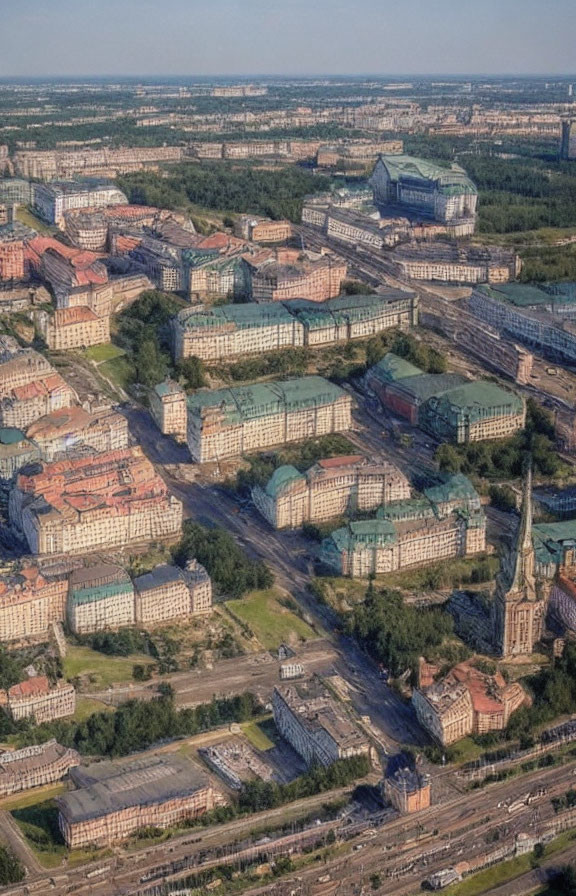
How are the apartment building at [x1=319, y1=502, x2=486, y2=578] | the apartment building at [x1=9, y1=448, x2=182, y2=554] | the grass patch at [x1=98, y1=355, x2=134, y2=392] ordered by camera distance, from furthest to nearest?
1. the grass patch at [x1=98, y1=355, x2=134, y2=392]
2. the apartment building at [x1=9, y1=448, x2=182, y2=554]
3. the apartment building at [x1=319, y1=502, x2=486, y2=578]

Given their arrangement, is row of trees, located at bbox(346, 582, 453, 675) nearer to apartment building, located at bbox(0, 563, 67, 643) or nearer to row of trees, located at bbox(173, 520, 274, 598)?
row of trees, located at bbox(173, 520, 274, 598)

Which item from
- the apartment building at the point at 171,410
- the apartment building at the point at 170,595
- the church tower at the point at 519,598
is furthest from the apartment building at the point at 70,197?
the church tower at the point at 519,598

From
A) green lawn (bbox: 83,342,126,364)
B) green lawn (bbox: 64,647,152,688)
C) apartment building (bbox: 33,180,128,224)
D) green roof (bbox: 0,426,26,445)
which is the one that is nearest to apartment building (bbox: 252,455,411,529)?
green roof (bbox: 0,426,26,445)

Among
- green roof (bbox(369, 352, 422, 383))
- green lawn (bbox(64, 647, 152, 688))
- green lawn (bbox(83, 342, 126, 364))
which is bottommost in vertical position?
green lawn (bbox(64, 647, 152, 688))

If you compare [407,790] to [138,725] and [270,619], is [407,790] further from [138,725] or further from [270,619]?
[270,619]

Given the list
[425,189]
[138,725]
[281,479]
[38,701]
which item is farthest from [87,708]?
[425,189]

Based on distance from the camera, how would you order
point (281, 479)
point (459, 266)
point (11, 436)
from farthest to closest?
1. point (459, 266)
2. point (11, 436)
3. point (281, 479)

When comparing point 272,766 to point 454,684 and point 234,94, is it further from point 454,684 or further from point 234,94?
point 234,94
